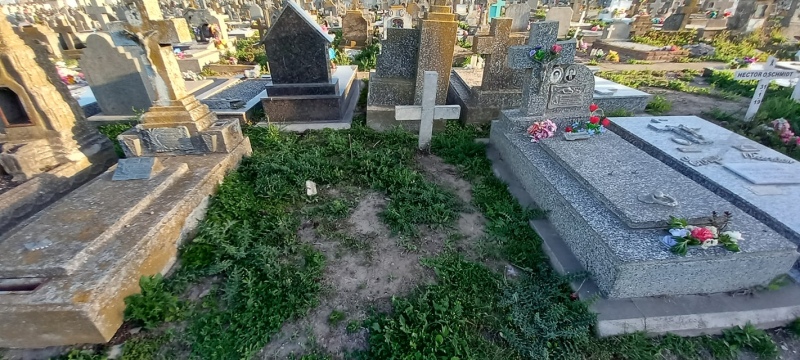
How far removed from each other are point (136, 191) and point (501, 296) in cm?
378

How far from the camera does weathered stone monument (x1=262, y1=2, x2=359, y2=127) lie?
Answer: 610 centimetres

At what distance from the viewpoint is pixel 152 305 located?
2.78m

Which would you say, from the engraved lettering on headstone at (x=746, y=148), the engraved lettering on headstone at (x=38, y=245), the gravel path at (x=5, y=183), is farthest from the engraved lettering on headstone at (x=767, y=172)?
the gravel path at (x=5, y=183)

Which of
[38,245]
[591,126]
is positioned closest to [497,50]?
[591,126]

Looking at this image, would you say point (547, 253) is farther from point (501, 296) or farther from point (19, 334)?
point (19, 334)

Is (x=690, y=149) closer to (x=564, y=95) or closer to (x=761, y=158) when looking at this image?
(x=761, y=158)

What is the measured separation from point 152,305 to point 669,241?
13.9ft

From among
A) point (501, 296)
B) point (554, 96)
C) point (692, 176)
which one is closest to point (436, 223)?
point (501, 296)

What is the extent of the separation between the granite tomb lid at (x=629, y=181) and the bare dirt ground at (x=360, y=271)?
4.15ft

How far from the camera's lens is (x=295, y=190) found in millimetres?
4320

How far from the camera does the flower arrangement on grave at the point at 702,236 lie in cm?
272

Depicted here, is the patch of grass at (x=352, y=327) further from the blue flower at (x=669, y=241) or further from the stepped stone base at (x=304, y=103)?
the stepped stone base at (x=304, y=103)

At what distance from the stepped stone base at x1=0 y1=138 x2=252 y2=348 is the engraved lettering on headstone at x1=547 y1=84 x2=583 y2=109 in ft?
15.2

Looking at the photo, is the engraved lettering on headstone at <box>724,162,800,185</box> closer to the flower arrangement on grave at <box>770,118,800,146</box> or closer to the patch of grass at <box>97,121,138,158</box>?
the flower arrangement on grave at <box>770,118,800,146</box>
